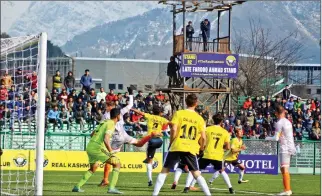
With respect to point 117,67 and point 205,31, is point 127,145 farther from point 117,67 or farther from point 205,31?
point 117,67

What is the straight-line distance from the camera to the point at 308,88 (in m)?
118

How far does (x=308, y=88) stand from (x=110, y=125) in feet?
328

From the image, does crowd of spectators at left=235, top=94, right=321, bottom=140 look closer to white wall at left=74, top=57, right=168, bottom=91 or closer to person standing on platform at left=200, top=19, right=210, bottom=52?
person standing on platform at left=200, top=19, right=210, bottom=52

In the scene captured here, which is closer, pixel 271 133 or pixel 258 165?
pixel 258 165

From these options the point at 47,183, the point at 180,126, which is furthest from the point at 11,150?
the point at 180,126

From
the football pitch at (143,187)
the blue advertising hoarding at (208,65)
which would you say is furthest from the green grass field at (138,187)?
the blue advertising hoarding at (208,65)

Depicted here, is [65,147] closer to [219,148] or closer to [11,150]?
[11,150]

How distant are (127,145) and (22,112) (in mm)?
7111

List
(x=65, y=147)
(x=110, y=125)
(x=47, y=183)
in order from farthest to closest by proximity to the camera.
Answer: (x=65, y=147)
(x=47, y=183)
(x=110, y=125)

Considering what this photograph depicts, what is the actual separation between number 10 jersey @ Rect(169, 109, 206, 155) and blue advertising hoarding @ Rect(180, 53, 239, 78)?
2747 cm

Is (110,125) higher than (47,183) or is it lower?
higher

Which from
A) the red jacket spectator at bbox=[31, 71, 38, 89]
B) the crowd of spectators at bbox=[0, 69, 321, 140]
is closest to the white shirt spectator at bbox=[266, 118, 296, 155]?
the red jacket spectator at bbox=[31, 71, 38, 89]

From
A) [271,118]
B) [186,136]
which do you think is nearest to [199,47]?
[271,118]

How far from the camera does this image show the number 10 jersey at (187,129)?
17797 millimetres
